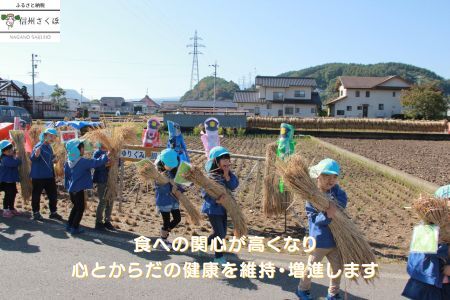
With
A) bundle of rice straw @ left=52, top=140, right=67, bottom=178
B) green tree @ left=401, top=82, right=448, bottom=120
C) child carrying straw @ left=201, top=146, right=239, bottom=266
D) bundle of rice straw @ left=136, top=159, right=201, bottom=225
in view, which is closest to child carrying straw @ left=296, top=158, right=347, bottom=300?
child carrying straw @ left=201, top=146, right=239, bottom=266

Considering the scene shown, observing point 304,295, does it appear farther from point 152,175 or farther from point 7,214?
point 7,214

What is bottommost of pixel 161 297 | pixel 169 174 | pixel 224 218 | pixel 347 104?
pixel 161 297

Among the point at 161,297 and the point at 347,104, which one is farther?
the point at 347,104

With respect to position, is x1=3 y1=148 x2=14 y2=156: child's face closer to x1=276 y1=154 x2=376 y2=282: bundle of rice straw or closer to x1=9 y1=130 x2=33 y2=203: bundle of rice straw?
x1=9 y1=130 x2=33 y2=203: bundle of rice straw

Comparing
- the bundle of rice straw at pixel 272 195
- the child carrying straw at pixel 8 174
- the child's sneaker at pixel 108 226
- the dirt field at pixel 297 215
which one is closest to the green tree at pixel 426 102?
the dirt field at pixel 297 215

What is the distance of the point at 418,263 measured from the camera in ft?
8.46

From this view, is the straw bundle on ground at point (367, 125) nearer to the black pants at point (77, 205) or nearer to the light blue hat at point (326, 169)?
the black pants at point (77, 205)

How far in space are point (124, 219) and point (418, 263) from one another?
168 inches

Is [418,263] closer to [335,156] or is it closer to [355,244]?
[355,244]

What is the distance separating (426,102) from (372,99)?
849 centimetres

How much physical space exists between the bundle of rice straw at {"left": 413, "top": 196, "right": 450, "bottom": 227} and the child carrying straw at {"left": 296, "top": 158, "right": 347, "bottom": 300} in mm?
752

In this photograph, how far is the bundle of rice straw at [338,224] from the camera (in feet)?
10.5

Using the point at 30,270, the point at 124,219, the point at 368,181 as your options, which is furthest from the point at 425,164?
the point at 30,270

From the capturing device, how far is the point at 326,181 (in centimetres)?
337
